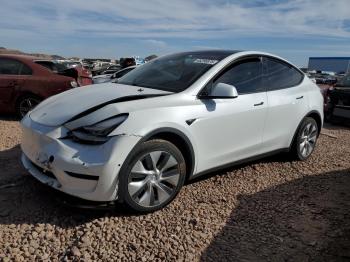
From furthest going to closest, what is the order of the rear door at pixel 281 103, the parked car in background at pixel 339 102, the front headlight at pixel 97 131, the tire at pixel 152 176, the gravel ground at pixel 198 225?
the parked car in background at pixel 339 102, the rear door at pixel 281 103, the tire at pixel 152 176, the front headlight at pixel 97 131, the gravel ground at pixel 198 225

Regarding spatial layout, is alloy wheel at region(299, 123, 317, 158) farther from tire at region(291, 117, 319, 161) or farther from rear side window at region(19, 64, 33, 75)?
rear side window at region(19, 64, 33, 75)

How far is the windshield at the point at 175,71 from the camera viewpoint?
4.25 m

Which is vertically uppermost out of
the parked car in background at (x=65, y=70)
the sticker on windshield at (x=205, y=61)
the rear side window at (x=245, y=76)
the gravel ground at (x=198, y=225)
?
the sticker on windshield at (x=205, y=61)

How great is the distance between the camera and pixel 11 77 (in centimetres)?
823

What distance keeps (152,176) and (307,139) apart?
121 inches

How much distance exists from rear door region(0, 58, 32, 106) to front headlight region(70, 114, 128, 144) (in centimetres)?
542

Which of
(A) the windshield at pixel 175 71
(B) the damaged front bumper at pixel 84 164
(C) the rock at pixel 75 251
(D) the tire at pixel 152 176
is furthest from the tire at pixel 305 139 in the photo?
(C) the rock at pixel 75 251

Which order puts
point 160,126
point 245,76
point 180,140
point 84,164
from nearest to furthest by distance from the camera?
1. point 84,164
2. point 160,126
3. point 180,140
4. point 245,76

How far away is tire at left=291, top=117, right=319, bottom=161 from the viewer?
216 inches

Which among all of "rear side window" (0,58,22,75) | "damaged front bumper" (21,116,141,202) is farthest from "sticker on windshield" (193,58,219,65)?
"rear side window" (0,58,22,75)

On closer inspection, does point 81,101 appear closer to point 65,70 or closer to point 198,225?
point 198,225

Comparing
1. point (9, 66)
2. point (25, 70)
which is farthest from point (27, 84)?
point (9, 66)

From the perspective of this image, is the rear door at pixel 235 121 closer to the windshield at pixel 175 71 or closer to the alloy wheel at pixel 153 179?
the windshield at pixel 175 71

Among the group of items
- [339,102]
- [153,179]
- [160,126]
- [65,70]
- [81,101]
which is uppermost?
[81,101]
